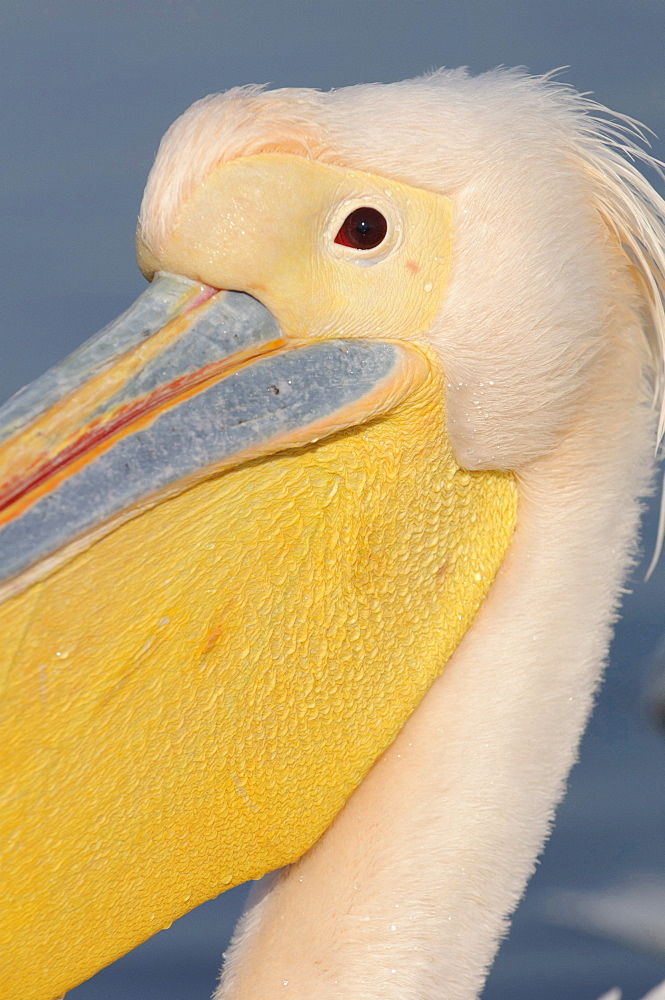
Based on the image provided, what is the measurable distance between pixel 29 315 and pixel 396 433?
8.21ft

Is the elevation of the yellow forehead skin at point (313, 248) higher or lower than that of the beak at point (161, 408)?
higher

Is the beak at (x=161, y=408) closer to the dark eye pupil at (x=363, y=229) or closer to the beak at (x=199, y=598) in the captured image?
the beak at (x=199, y=598)

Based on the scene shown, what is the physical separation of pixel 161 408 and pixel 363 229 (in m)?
0.32

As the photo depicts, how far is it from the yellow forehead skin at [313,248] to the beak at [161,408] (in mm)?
31

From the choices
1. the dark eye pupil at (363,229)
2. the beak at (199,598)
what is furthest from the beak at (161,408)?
the dark eye pupil at (363,229)

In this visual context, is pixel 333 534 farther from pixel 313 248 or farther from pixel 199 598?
pixel 313 248

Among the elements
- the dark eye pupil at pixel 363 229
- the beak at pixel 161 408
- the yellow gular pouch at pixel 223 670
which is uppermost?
the dark eye pupil at pixel 363 229

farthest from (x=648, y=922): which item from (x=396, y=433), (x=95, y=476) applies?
(x=95, y=476)

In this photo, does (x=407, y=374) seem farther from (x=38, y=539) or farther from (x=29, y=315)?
(x=29, y=315)

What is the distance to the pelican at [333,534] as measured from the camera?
1.24 meters

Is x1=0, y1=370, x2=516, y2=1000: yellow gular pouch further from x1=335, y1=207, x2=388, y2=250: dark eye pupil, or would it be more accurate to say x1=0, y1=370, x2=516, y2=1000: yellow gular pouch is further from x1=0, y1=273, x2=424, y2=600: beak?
x1=335, y1=207, x2=388, y2=250: dark eye pupil

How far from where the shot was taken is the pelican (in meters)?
1.24

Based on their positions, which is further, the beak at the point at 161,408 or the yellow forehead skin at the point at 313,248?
the yellow forehead skin at the point at 313,248

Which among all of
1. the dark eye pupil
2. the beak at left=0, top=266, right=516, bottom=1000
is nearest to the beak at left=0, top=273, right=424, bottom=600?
the beak at left=0, top=266, right=516, bottom=1000
